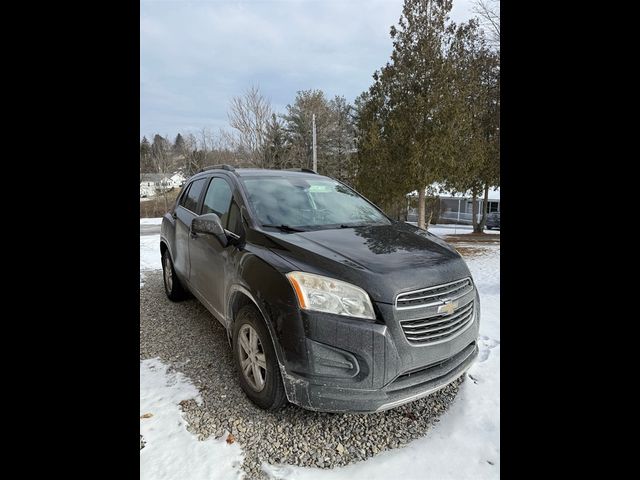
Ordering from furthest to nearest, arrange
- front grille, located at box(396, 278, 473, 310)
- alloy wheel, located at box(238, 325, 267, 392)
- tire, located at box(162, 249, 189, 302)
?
tire, located at box(162, 249, 189, 302)
alloy wheel, located at box(238, 325, 267, 392)
front grille, located at box(396, 278, 473, 310)

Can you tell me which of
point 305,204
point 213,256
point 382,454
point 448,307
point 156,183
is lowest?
point 382,454

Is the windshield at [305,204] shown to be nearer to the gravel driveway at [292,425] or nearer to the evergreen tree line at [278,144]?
the gravel driveway at [292,425]

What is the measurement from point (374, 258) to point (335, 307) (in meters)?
0.44

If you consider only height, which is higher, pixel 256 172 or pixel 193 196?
pixel 256 172

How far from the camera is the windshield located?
296 centimetres

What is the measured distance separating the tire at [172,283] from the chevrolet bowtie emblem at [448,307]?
12.2 feet

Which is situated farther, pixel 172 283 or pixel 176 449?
pixel 172 283

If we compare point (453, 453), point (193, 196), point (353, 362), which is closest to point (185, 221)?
point (193, 196)

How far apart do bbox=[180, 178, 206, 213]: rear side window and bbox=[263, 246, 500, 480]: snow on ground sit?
3013mm

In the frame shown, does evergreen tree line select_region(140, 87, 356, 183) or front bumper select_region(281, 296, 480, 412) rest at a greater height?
evergreen tree line select_region(140, 87, 356, 183)

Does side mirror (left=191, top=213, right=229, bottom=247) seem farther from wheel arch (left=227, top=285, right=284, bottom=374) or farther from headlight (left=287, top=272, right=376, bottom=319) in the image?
headlight (left=287, top=272, right=376, bottom=319)

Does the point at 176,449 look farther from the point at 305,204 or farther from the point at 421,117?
the point at 421,117

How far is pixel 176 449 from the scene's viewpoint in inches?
83.8

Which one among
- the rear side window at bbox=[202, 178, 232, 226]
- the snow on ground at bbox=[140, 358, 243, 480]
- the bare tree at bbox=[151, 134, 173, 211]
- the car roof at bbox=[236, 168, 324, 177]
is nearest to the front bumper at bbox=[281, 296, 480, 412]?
the snow on ground at bbox=[140, 358, 243, 480]
